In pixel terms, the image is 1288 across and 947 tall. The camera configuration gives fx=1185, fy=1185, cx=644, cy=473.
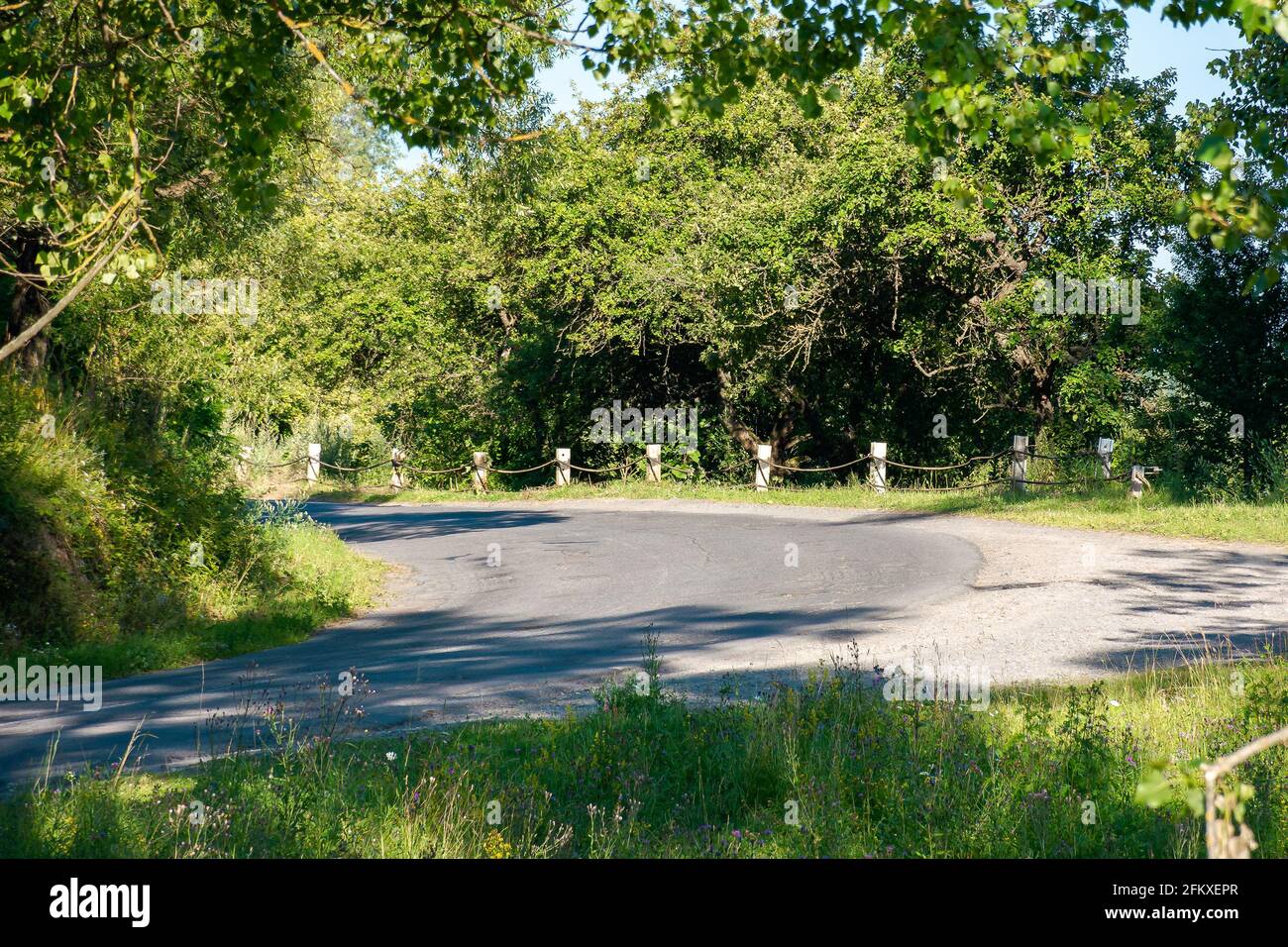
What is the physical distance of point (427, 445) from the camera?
40.1m

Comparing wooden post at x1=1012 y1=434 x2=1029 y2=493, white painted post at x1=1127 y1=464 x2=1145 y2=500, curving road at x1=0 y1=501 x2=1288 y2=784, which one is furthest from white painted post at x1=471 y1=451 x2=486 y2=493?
white painted post at x1=1127 y1=464 x2=1145 y2=500

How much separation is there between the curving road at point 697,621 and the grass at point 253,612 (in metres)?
0.40

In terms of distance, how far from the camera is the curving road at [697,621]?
8500 millimetres

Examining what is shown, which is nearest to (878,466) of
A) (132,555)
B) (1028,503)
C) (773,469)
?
(773,469)

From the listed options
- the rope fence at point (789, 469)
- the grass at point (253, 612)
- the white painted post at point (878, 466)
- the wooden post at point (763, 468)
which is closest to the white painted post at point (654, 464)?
the rope fence at point (789, 469)

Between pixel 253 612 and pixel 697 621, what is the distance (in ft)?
15.7

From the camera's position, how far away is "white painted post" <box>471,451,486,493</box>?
116 feet

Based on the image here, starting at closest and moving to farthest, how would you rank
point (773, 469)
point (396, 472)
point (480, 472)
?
point (773, 469) → point (480, 472) → point (396, 472)

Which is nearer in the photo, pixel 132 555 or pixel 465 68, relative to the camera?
pixel 465 68

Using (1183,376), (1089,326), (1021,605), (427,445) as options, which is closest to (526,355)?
(427,445)

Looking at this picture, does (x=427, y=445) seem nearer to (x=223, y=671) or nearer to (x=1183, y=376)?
(x=1183, y=376)

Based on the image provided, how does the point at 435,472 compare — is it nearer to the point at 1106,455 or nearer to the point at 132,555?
the point at 1106,455

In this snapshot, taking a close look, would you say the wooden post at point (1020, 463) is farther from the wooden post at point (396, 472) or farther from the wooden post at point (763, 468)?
the wooden post at point (396, 472)

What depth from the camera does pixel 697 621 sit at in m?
12.2
